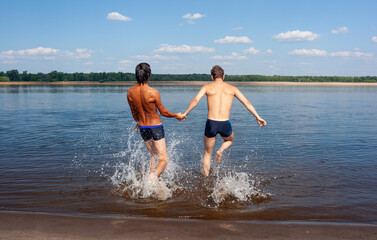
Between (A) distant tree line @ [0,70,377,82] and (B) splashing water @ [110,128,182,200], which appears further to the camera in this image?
(A) distant tree line @ [0,70,377,82]

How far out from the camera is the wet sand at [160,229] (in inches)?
166

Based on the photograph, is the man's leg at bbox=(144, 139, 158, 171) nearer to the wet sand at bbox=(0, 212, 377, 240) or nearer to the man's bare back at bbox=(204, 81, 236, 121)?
the man's bare back at bbox=(204, 81, 236, 121)

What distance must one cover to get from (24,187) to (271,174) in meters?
5.53

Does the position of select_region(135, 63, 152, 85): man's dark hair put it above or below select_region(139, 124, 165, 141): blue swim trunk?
above

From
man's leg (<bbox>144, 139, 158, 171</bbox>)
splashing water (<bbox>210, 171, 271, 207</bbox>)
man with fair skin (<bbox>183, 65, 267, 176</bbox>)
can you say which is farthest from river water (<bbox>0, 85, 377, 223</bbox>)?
man with fair skin (<bbox>183, 65, 267, 176</bbox>)

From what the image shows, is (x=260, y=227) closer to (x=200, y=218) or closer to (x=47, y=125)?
(x=200, y=218)

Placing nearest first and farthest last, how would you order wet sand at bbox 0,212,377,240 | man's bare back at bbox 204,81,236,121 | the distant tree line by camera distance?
wet sand at bbox 0,212,377,240
man's bare back at bbox 204,81,236,121
the distant tree line

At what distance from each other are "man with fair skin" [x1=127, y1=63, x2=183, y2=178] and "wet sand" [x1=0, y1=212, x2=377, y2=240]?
1.73 metres

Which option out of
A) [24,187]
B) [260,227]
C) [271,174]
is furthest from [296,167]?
[24,187]

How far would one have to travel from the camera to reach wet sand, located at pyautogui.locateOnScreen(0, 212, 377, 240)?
4.22m

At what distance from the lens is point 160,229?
444cm

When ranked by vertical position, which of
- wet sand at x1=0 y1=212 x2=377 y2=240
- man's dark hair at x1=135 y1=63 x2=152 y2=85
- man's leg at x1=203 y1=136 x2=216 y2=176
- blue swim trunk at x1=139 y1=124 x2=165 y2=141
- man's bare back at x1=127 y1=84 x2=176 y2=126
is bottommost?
wet sand at x1=0 y1=212 x2=377 y2=240

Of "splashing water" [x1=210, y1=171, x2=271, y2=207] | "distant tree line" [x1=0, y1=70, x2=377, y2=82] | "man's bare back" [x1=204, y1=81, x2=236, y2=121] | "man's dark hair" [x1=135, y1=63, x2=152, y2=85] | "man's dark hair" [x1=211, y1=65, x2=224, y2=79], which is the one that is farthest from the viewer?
"distant tree line" [x1=0, y1=70, x2=377, y2=82]

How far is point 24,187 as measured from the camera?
6555 mm
